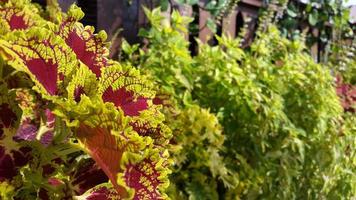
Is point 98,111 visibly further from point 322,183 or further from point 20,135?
point 322,183

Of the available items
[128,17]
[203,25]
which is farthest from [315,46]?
[128,17]

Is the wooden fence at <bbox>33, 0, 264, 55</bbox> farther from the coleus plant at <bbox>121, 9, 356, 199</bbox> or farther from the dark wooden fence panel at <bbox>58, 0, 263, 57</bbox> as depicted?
the coleus plant at <bbox>121, 9, 356, 199</bbox>

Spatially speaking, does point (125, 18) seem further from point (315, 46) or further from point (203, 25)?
point (315, 46)

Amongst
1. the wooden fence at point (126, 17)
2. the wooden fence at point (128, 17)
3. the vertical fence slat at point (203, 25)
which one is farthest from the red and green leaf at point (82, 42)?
the vertical fence slat at point (203, 25)

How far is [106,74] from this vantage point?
83cm

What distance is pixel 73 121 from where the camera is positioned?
714 millimetres

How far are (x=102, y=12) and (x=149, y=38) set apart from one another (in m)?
0.33

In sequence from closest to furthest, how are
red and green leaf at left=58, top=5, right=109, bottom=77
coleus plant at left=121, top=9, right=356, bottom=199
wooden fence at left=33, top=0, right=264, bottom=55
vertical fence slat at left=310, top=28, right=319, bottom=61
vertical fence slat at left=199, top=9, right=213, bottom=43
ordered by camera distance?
red and green leaf at left=58, top=5, right=109, bottom=77
coleus plant at left=121, top=9, right=356, bottom=199
wooden fence at left=33, top=0, right=264, bottom=55
vertical fence slat at left=199, top=9, right=213, bottom=43
vertical fence slat at left=310, top=28, right=319, bottom=61

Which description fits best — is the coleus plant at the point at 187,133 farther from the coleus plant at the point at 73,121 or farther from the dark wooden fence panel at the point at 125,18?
the coleus plant at the point at 73,121

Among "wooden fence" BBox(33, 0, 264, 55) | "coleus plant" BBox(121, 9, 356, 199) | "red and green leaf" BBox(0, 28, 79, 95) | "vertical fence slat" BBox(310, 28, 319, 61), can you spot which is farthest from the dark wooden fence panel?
"vertical fence slat" BBox(310, 28, 319, 61)

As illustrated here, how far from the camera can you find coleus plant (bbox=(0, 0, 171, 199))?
2.35 feet

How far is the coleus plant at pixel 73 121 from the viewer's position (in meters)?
0.72

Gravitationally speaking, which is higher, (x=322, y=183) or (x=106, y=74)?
(x=106, y=74)

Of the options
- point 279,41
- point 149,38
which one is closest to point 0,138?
point 149,38
